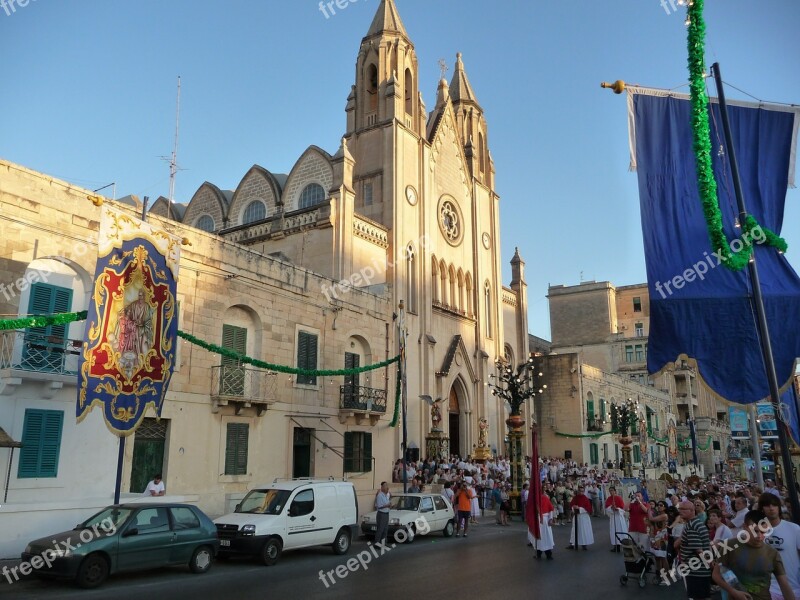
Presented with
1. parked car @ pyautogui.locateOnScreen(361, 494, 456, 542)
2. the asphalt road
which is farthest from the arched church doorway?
the asphalt road

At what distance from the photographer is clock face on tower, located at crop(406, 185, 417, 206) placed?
3666 centimetres

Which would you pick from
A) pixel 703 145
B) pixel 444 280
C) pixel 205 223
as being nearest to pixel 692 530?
pixel 703 145

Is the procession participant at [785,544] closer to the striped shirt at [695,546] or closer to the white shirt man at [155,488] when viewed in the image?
the striped shirt at [695,546]

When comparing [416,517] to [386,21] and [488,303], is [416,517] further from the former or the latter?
[386,21]

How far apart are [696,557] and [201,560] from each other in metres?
9.14

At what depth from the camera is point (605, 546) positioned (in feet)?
59.7

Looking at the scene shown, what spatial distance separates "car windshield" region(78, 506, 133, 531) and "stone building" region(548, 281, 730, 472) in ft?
194

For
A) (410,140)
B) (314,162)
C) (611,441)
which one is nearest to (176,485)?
(314,162)

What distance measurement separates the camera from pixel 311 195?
36.2m

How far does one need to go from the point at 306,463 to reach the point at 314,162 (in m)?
19.3

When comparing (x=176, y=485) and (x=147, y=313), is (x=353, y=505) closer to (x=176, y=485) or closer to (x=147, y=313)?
(x=176, y=485)

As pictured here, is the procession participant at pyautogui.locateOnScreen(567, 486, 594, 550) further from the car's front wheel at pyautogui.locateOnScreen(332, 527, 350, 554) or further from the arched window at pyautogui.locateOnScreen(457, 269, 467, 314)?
the arched window at pyautogui.locateOnScreen(457, 269, 467, 314)

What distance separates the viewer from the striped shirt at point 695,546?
8.49 m

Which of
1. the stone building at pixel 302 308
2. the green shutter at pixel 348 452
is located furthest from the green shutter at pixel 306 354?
the green shutter at pixel 348 452
